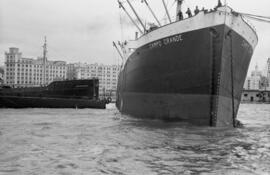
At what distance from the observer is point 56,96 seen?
37188 millimetres

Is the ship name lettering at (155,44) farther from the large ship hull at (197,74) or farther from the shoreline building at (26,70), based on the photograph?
the shoreline building at (26,70)

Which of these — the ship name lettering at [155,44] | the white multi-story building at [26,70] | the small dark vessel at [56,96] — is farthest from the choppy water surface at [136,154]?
the white multi-story building at [26,70]

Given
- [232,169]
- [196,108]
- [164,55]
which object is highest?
[164,55]

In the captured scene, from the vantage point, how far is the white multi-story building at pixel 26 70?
468 feet

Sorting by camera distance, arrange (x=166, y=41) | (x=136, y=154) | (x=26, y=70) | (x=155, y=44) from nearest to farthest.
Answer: (x=136, y=154) < (x=166, y=41) < (x=155, y=44) < (x=26, y=70)

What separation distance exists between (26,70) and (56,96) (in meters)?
115

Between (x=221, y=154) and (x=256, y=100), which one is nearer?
(x=221, y=154)

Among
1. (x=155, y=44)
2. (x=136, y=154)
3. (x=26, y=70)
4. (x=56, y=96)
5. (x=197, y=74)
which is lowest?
(x=136, y=154)

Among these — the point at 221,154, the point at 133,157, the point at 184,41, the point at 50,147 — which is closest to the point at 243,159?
the point at 221,154

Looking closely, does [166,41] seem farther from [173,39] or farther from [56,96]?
[56,96]

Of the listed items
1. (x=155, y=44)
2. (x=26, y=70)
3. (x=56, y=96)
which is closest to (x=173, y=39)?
(x=155, y=44)

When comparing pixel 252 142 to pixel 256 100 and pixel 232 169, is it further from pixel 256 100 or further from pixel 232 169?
pixel 256 100

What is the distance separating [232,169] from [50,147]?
4.82m

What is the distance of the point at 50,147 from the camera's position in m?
9.35
